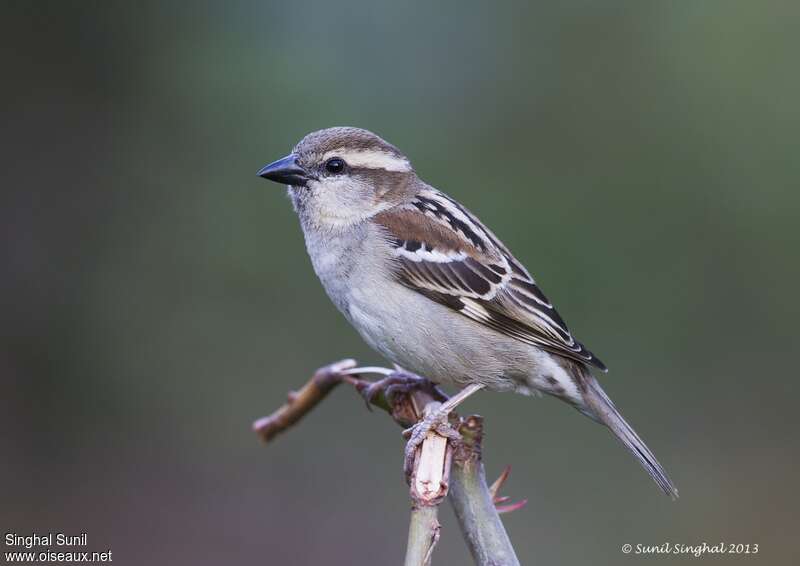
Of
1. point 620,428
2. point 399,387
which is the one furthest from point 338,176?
point 620,428

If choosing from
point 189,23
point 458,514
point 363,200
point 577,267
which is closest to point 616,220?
point 577,267

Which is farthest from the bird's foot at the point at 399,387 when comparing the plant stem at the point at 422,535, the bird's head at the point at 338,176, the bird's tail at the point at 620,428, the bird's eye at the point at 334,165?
the plant stem at the point at 422,535

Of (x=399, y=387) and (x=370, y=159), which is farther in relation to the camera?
(x=370, y=159)

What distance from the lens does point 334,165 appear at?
4.63 m

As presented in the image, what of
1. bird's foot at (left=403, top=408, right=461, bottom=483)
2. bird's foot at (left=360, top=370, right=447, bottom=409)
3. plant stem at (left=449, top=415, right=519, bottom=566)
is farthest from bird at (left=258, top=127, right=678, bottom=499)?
plant stem at (left=449, top=415, right=519, bottom=566)

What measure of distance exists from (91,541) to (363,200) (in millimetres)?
3354

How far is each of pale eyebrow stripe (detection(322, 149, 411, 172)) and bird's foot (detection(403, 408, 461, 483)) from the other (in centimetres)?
161

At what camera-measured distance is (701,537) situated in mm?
6082

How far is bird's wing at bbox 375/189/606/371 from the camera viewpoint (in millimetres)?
4324

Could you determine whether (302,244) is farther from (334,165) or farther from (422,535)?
(422,535)

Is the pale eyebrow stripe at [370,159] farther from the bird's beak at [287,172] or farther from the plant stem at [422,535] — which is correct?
the plant stem at [422,535]

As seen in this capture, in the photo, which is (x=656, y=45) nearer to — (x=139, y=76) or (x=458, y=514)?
(x=139, y=76)

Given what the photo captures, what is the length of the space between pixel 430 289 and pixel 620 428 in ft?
3.47

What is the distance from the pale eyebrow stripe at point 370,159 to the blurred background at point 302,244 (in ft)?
7.54
